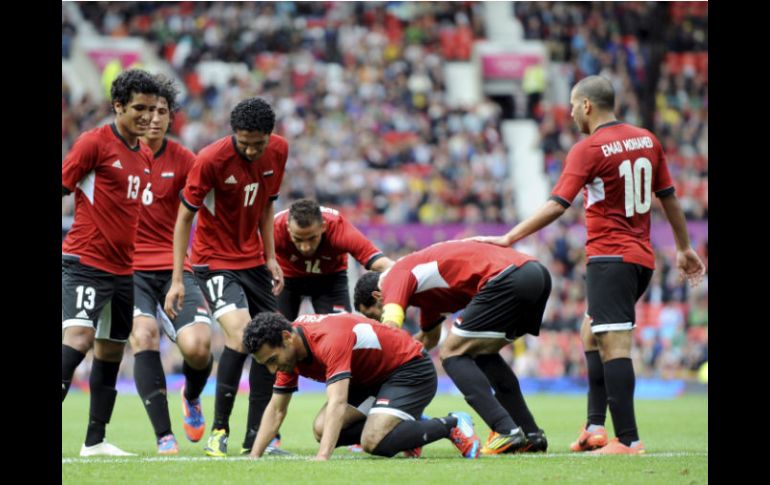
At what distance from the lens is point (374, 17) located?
3189 centimetres

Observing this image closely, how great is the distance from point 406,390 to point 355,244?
5.93 feet

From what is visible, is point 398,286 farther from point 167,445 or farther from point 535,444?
point 167,445

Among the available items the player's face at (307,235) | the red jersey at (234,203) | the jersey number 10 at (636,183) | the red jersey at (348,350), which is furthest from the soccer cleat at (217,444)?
the jersey number 10 at (636,183)

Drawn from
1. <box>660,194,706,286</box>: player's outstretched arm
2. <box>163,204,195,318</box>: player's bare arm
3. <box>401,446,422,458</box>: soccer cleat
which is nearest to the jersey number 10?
<box>660,194,706,286</box>: player's outstretched arm

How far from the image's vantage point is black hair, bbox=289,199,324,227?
30.1ft

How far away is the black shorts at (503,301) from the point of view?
8250mm

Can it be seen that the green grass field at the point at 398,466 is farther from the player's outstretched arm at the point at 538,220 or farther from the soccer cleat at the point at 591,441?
the player's outstretched arm at the point at 538,220

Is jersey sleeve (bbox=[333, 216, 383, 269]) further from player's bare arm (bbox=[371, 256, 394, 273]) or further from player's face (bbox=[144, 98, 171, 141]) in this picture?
player's face (bbox=[144, 98, 171, 141])

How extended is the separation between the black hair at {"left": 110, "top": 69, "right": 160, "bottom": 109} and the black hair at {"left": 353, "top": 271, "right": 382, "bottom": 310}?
2141 millimetres

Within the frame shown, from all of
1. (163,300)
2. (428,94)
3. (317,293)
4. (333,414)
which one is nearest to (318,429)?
(333,414)

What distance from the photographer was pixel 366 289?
8922mm
